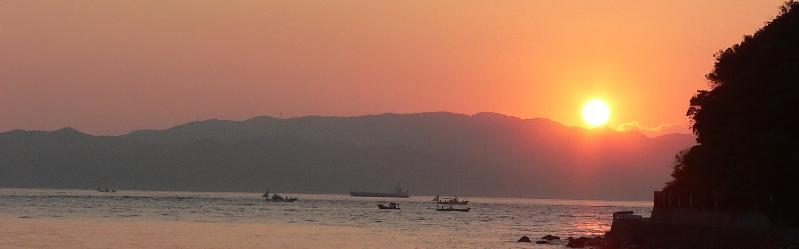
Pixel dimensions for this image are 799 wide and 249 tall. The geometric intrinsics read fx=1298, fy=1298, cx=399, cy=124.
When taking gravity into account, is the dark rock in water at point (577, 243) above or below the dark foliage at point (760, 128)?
below

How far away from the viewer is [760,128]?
6406 centimetres

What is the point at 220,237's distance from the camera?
10375cm

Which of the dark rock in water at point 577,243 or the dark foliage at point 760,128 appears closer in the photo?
the dark foliage at point 760,128

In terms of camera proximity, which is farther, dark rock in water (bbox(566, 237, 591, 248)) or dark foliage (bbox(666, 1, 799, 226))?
dark rock in water (bbox(566, 237, 591, 248))

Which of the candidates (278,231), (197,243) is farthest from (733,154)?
(278,231)

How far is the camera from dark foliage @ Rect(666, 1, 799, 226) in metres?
62.1

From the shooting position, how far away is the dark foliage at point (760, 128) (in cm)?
6212

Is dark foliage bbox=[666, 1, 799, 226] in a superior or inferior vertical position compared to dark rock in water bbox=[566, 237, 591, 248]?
superior

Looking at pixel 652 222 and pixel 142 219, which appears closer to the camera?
pixel 652 222

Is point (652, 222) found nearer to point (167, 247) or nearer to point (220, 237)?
point (167, 247)

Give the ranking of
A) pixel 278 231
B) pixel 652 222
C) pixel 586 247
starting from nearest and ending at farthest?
pixel 652 222 < pixel 586 247 < pixel 278 231

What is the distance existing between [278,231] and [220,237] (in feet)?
49.0

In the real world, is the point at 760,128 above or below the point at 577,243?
above

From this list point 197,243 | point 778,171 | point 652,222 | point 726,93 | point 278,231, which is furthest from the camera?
point 278,231
